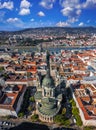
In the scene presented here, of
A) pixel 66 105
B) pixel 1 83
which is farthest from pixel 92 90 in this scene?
pixel 1 83

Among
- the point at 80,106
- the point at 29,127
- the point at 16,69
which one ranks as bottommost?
the point at 29,127

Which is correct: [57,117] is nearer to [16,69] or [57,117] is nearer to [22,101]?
[22,101]

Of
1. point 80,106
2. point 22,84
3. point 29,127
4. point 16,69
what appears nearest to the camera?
point 29,127

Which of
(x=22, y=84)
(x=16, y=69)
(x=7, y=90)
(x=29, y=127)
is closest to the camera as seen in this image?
(x=29, y=127)

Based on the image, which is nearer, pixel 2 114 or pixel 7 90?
pixel 2 114

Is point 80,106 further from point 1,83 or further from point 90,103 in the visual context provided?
point 1,83

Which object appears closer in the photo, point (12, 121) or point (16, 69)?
point (12, 121)

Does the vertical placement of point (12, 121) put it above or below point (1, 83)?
below

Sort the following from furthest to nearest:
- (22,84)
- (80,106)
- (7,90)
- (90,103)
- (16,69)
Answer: (16,69)
(22,84)
(7,90)
(90,103)
(80,106)

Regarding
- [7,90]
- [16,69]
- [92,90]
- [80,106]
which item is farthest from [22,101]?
[16,69]
